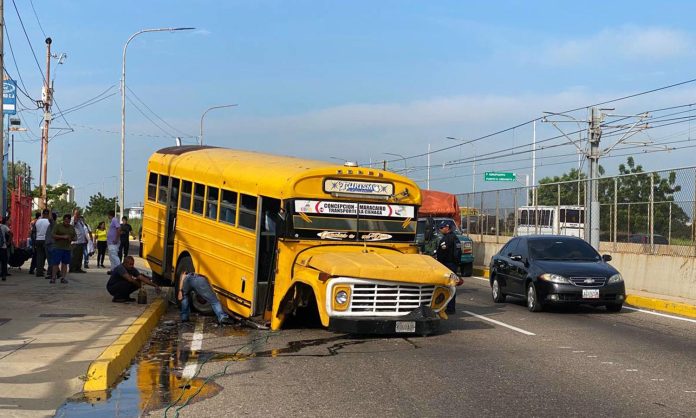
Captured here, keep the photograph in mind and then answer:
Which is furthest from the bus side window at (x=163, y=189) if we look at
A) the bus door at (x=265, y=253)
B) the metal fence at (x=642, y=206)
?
the metal fence at (x=642, y=206)

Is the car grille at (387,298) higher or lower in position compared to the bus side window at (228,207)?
lower

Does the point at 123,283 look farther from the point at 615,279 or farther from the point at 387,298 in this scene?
the point at 615,279

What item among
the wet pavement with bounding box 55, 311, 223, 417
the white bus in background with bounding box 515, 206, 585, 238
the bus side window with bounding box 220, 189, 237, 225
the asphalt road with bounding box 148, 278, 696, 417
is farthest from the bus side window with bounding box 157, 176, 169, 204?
the white bus in background with bounding box 515, 206, 585, 238

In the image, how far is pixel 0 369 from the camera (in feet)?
29.8

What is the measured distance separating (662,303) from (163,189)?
35.6 ft

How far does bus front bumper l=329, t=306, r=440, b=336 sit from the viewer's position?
38.6 ft

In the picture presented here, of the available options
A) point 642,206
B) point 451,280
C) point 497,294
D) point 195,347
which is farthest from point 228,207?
point 642,206

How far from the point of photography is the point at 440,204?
119ft

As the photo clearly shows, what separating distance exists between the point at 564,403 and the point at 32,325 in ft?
26.0

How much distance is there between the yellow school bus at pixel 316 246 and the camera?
1193 centimetres

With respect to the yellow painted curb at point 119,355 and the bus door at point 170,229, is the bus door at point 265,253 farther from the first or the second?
the bus door at point 170,229

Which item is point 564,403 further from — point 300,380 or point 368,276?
point 368,276

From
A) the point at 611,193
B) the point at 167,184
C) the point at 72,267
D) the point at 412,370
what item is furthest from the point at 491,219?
the point at 412,370

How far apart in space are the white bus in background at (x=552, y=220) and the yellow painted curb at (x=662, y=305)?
730 cm
